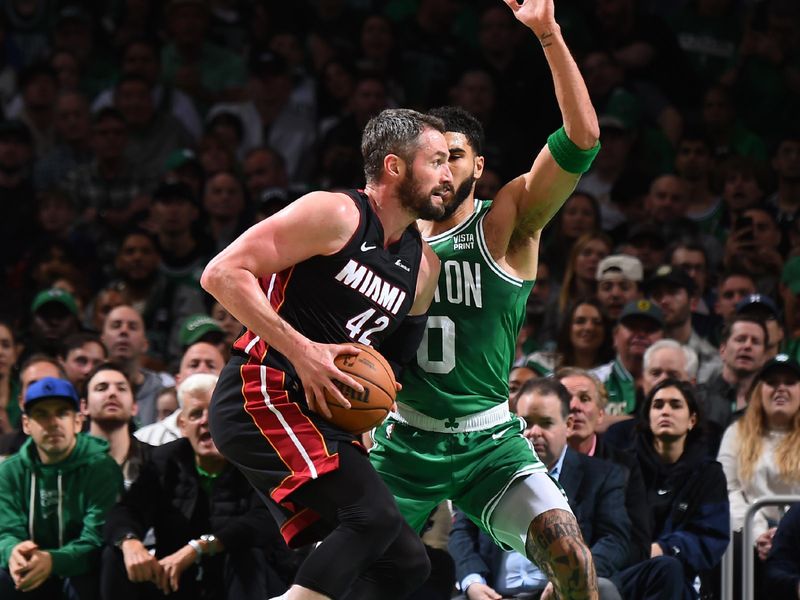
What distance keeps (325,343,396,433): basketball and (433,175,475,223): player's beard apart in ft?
2.78

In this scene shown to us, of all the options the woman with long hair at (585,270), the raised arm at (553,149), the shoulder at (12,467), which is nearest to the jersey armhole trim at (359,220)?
the raised arm at (553,149)

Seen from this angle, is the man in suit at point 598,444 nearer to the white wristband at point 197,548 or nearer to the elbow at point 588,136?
the white wristband at point 197,548

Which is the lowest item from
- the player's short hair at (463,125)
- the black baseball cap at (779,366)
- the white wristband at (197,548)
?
the white wristband at (197,548)

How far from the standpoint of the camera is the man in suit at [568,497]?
21.7ft

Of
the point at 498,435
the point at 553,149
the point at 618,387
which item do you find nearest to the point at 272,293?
the point at 498,435

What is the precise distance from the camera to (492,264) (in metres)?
5.44

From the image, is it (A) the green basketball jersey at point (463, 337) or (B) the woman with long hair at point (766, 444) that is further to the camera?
(B) the woman with long hair at point (766, 444)

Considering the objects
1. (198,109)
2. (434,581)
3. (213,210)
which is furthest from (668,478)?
(198,109)

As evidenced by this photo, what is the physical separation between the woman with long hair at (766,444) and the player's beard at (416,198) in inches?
127

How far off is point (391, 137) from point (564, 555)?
1560 millimetres

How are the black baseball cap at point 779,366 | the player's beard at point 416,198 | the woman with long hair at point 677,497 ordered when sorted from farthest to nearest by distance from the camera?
the black baseball cap at point 779,366
the woman with long hair at point 677,497
the player's beard at point 416,198

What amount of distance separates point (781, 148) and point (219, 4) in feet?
17.2

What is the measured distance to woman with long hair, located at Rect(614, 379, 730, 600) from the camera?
6617 millimetres

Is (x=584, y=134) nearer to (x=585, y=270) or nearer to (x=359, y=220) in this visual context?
(x=359, y=220)
